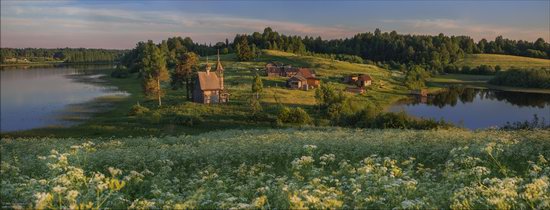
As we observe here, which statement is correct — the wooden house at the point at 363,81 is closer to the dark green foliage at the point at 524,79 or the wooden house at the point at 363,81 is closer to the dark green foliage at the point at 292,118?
the dark green foliage at the point at 524,79

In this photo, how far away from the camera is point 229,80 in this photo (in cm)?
10619

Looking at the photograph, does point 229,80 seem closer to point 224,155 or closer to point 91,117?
point 91,117

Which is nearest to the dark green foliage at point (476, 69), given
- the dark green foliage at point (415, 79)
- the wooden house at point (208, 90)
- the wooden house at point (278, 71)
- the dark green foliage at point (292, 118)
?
the dark green foliage at point (415, 79)

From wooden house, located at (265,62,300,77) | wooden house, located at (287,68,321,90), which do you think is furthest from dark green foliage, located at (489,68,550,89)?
wooden house, located at (287,68,321,90)

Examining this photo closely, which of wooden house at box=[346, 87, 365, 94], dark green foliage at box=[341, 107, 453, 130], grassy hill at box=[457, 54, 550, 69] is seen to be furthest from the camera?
grassy hill at box=[457, 54, 550, 69]

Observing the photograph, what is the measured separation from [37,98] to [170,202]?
21182mm

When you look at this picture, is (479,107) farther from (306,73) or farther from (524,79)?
(524,79)

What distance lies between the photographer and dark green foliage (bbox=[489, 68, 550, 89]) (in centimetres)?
13425

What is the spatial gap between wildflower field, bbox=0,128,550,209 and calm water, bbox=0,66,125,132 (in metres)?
2.08

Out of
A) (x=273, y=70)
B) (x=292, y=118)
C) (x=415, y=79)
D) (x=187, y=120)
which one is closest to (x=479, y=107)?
(x=415, y=79)

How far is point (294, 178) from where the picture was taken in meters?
11.3

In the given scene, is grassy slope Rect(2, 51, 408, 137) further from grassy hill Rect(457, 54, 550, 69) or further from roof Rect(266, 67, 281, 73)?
grassy hill Rect(457, 54, 550, 69)

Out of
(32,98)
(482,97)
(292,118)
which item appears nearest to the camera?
(32,98)

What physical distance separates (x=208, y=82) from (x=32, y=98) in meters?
51.7
